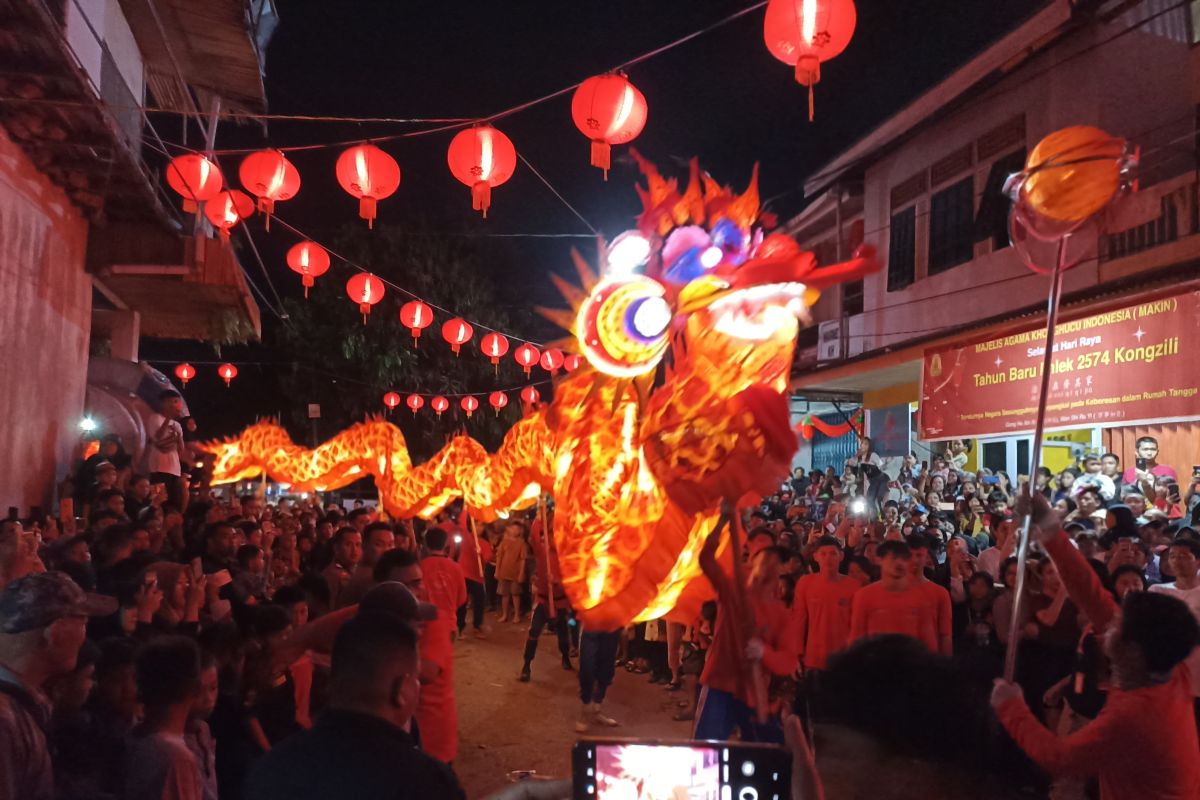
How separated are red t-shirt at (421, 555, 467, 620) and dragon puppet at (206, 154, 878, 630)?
1.51 meters

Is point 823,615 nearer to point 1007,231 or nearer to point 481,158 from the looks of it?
point 1007,231

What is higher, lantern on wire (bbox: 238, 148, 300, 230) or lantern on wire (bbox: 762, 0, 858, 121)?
lantern on wire (bbox: 762, 0, 858, 121)

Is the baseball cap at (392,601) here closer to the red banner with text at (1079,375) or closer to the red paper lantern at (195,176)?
the red paper lantern at (195,176)

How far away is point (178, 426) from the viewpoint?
10.9 m

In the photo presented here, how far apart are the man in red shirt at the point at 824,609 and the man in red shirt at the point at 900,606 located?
454mm

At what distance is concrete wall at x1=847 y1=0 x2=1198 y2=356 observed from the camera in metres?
9.93

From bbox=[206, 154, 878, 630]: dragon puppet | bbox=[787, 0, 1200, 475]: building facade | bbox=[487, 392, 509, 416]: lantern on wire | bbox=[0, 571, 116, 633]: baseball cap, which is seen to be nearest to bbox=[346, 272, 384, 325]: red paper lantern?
bbox=[787, 0, 1200, 475]: building facade

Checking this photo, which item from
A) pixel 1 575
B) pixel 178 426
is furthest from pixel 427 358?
pixel 1 575

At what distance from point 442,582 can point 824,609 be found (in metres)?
2.60

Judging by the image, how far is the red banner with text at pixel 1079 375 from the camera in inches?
295

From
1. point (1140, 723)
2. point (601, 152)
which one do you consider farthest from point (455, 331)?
point (1140, 723)

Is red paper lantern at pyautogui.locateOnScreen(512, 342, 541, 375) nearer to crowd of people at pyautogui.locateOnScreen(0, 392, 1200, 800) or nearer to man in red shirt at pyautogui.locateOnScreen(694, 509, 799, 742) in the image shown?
crowd of people at pyautogui.locateOnScreen(0, 392, 1200, 800)

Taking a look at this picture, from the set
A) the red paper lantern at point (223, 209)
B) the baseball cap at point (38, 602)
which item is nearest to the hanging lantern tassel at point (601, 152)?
the red paper lantern at point (223, 209)

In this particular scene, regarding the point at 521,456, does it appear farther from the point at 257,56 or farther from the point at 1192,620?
the point at 1192,620
